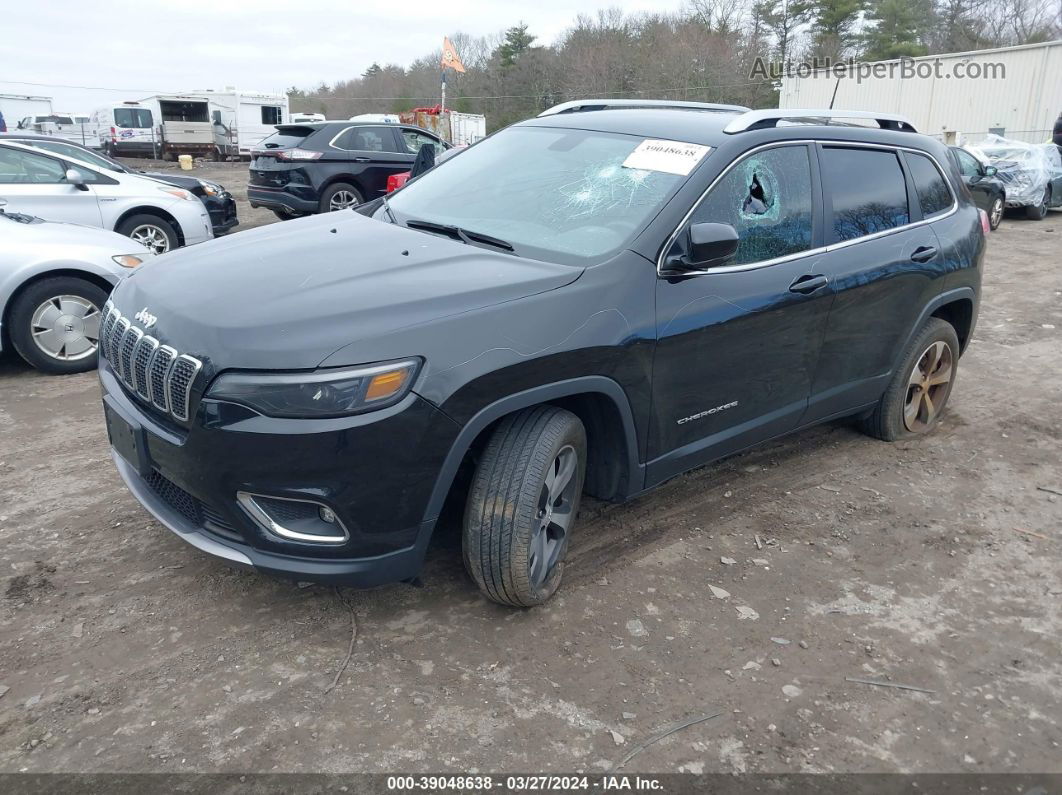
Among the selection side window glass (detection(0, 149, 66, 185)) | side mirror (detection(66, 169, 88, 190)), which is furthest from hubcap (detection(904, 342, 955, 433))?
side window glass (detection(0, 149, 66, 185))

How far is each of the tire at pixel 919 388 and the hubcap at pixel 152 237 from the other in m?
7.65

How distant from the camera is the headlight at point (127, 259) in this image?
590cm

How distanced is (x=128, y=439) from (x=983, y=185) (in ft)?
51.3

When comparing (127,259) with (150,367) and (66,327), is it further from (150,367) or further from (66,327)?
(150,367)

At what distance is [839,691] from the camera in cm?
279

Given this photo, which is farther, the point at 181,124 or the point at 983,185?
the point at 181,124

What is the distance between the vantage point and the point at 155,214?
9.20m

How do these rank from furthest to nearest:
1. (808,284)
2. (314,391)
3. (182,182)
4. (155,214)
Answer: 1. (182,182)
2. (155,214)
3. (808,284)
4. (314,391)

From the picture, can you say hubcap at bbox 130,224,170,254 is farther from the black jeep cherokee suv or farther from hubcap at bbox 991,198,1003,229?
hubcap at bbox 991,198,1003,229

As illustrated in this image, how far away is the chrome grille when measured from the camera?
261 centimetres

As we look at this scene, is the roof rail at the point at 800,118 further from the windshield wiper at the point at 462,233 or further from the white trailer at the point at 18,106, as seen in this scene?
the white trailer at the point at 18,106

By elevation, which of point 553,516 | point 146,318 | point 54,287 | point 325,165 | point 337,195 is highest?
point 325,165

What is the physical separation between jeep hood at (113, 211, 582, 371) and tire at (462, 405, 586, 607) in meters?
0.47

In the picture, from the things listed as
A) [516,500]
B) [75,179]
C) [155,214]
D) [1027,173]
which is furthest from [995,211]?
[516,500]
